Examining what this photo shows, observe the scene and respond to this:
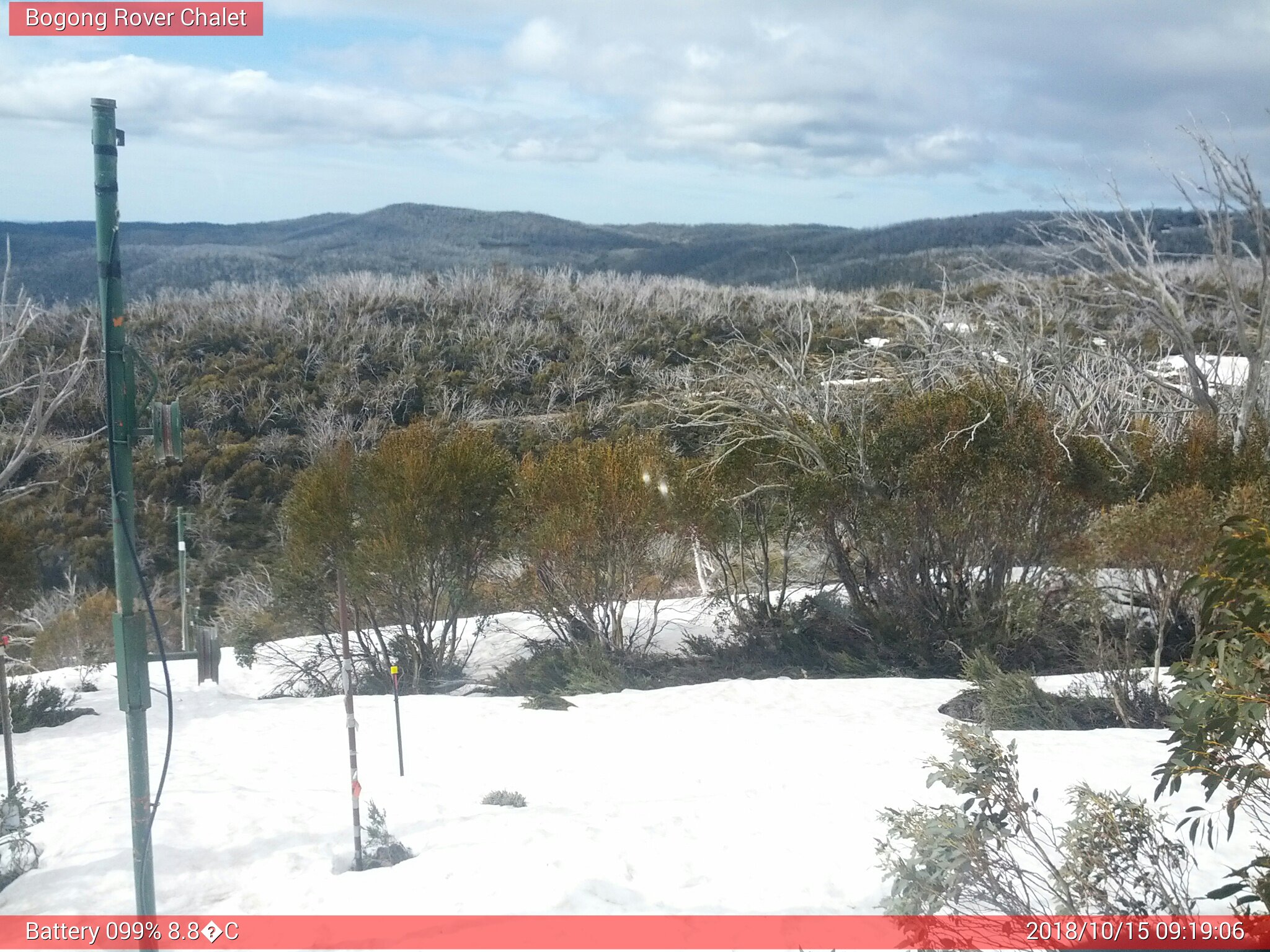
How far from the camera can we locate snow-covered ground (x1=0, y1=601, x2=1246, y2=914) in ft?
14.8

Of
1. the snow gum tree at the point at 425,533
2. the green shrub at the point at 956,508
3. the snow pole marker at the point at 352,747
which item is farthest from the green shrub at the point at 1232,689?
the snow gum tree at the point at 425,533

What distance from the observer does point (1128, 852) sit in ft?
11.7

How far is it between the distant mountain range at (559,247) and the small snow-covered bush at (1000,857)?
105 feet

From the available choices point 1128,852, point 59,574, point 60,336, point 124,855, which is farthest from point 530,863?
point 60,336

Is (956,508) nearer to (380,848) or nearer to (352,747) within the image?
(352,747)

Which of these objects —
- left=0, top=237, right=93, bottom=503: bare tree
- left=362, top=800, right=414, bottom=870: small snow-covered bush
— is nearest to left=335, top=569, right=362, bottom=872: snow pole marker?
left=362, top=800, right=414, bottom=870: small snow-covered bush

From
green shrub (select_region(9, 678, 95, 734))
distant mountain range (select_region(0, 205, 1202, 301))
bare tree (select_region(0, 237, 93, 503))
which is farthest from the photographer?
distant mountain range (select_region(0, 205, 1202, 301))

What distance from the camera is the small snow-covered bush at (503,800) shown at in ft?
Answer: 20.1

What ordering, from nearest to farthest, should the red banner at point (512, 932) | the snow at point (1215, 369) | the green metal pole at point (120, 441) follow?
1. the green metal pole at point (120, 441)
2. the red banner at point (512, 932)
3. the snow at point (1215, 369)

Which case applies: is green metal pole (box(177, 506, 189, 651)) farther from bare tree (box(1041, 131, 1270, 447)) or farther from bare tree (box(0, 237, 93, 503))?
bare tree (box(1041, 131, 1270, 447))

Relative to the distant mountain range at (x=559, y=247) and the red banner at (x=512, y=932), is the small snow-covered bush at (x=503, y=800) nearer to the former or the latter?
the red banner at (x=512, y=932)

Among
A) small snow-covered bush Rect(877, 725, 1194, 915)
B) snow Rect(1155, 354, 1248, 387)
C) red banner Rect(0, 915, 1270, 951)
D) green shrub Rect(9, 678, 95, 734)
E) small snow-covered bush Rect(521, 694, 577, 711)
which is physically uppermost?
snow Rect(1155, 354, 1248, 387)

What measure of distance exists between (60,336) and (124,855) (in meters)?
30.2

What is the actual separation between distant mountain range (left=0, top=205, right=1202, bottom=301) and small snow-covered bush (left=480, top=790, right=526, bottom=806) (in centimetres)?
2910
